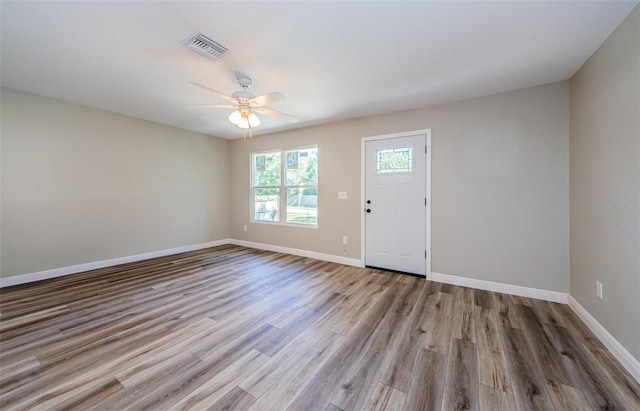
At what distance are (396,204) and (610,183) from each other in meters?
2.12

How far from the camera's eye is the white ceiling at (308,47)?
171 cm

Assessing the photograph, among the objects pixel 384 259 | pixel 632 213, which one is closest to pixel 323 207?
pixel 384 259

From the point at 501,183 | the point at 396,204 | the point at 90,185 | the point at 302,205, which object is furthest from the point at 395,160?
the point at 90,185

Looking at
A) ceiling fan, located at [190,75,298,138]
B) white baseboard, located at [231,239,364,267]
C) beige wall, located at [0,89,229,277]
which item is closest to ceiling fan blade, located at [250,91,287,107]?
ceiling fan, located at [190,75,298,138]

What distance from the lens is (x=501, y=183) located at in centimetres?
299

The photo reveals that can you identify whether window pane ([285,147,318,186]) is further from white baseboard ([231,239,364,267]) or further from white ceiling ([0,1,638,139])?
white ceiling ([0,1,638,139])

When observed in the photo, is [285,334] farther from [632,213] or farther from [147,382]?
[632,213]

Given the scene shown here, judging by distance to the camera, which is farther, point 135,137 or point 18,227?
point 135,137

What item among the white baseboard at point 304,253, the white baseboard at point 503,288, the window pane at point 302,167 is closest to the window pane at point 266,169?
the window pane at point 302,167

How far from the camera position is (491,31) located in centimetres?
190

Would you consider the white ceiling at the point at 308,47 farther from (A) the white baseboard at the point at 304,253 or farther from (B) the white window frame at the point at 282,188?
(A) the white baseboard at the point at 304,253

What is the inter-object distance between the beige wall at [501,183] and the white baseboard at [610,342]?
454 millimetres

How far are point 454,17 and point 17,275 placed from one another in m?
5.61

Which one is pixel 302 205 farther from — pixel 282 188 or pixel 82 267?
pixel 82 267
